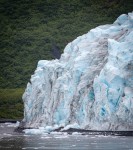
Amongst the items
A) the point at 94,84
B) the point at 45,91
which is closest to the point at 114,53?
the point at 94,84

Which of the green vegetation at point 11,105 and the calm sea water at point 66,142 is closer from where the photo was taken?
the calm sea water at point 66,142

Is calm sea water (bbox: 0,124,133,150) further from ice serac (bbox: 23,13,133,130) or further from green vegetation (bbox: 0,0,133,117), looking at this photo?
green vegetation (bbox: 0,0,133,117)

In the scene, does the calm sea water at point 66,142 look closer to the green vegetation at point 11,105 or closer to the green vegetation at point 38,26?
the green vegetation at point 11,105

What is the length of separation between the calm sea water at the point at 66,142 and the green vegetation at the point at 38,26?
42594 mm

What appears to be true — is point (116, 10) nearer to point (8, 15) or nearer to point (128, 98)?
point (8, 15)

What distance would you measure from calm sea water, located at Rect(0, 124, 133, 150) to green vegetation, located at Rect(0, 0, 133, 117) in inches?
1677

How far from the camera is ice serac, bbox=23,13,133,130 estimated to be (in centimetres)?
4138

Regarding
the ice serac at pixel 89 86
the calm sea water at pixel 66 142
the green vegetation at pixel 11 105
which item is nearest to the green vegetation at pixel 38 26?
the green vegetation at pixel 11 105

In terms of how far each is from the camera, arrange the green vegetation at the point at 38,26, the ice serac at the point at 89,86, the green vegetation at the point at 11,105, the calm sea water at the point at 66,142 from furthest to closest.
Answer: the green vegetation at the point at 38,26 → the green vegetation at the point at 11,105 → the ice serac at the point at 89,86 → the calm sea water at the point at 66,142

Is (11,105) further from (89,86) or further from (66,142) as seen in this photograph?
(66,142)

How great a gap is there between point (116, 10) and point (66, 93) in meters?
71.0

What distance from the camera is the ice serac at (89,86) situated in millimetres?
41375

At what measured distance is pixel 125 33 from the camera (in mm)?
47219

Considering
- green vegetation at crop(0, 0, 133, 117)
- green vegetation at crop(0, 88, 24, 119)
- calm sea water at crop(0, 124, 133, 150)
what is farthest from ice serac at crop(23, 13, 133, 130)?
green vegetation at crop(0, 0, 133, 117)
